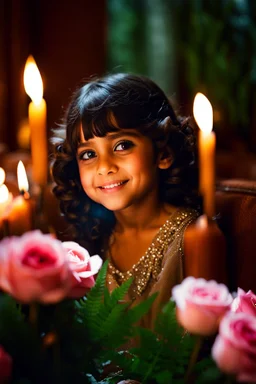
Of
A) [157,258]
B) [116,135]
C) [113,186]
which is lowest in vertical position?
[157,258]

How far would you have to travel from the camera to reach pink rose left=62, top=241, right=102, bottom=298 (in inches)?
30.3

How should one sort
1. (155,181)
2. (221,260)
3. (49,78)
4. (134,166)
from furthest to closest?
(49,78), (155,181), (134,166), (221,260)

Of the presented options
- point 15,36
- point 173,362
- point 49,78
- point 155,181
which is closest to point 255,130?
point 49,78

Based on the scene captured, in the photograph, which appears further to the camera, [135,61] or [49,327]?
[135,61]

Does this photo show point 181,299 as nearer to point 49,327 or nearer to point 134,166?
point 49,327

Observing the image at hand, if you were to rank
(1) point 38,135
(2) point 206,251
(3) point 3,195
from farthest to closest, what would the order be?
(3) point 3,195 < (1) point 38,135 < (2) point 206,251

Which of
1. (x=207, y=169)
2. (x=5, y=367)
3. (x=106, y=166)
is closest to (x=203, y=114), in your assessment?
(x=207, y=169)

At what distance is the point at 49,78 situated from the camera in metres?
4.05

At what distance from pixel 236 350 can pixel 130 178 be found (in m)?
0.82

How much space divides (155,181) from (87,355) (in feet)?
2.73

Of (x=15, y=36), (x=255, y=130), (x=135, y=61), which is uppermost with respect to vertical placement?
(x=15, y=36)

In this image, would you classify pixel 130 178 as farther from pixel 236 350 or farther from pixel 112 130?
pixel 236 350

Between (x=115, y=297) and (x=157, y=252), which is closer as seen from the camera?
(x=115, y=297)

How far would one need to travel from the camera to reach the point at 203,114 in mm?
839
